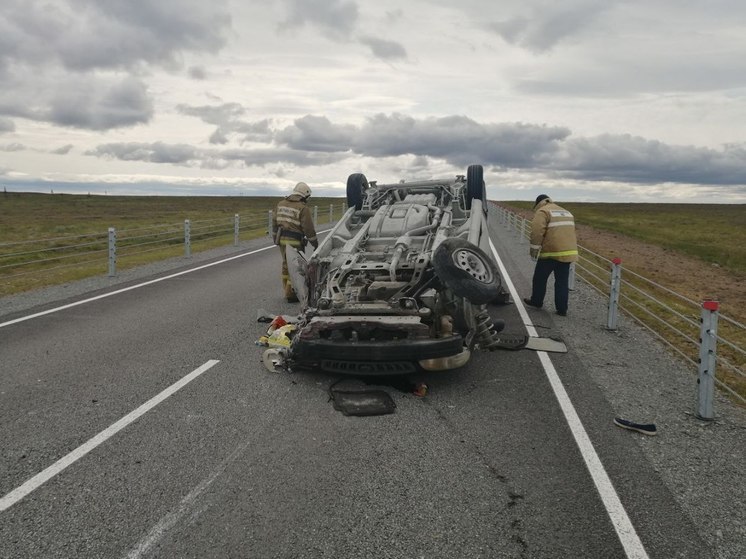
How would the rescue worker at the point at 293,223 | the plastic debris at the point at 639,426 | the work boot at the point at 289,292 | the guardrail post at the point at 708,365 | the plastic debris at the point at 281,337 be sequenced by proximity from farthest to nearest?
the work boot at the point at 289,292 < the rescue worker at the point at 293,223 < the plastic debris at the point at 281,337 < the guardrail post at the point at 708,365 < the plastic debris at the point at 639,426

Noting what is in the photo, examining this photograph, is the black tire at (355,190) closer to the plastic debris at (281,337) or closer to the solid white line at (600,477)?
the plastic debris at (281,337)

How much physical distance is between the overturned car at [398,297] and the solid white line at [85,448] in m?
1.22

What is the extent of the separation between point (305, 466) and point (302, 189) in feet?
21.1

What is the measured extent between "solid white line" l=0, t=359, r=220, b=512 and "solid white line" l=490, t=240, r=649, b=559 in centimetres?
387

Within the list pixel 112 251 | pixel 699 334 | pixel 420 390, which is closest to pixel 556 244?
pixel 699 334

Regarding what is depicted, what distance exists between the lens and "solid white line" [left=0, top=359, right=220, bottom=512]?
12.0ft

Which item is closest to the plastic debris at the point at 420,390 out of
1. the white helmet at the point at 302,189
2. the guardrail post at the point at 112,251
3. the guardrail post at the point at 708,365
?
the guardrail post at the point at 708,365

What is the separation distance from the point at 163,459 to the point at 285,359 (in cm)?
201

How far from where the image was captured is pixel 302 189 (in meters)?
9.66

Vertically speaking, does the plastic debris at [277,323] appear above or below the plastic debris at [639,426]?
above

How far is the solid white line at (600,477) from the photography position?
3227 millimetres

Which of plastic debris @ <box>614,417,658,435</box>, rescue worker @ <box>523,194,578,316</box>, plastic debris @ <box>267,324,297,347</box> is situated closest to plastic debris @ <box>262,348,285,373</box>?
plastic debris @ <box>267,324,297,347</box>

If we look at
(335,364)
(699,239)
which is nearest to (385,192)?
(335,364)

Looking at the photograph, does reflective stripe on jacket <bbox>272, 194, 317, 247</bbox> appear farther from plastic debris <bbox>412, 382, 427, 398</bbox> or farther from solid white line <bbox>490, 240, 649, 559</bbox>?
solid white line <bbox>490, 240, 649, 559</bbox>
